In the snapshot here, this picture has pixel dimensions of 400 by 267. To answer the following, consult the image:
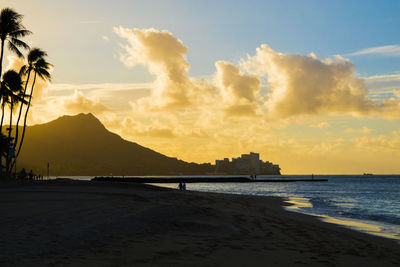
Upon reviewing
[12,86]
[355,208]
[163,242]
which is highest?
[12,86]

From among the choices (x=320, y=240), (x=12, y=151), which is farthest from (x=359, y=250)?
(x=12, y=151)

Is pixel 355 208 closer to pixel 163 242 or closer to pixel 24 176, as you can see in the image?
pixel 163 242

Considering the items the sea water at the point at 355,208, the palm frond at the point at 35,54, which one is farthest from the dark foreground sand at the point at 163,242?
the palm frond at the point at 35,54

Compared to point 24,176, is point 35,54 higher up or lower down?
higher up

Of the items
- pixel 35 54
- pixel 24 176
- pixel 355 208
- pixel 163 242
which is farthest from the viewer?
pixel 35 54

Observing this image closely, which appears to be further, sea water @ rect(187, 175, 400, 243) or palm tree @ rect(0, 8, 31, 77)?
palm tree @ rect(0, 8, 31, 77)

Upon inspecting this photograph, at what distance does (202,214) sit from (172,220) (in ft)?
10.8

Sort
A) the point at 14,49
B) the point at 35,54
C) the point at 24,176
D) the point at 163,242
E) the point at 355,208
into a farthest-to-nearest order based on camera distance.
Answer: the point at 35,54 → the point at 24,176 → the point at 14,49 → the point at 355,208 → the point at 163,242

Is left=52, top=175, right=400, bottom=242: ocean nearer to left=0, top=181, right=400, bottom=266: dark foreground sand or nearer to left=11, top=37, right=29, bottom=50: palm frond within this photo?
left=0, top=181, right=400, bottom=266: dark foreground sand

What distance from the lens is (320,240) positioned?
14.9 meters

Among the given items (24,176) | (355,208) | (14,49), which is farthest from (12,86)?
(355,208)

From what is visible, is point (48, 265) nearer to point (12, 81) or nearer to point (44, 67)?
point (12, 81)

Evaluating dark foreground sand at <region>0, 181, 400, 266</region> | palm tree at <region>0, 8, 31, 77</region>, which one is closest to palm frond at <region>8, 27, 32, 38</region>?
palm tree at <region>0, 8, 31, 77</region>

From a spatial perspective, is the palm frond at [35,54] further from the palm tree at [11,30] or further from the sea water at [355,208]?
the sea water at [355,208]
